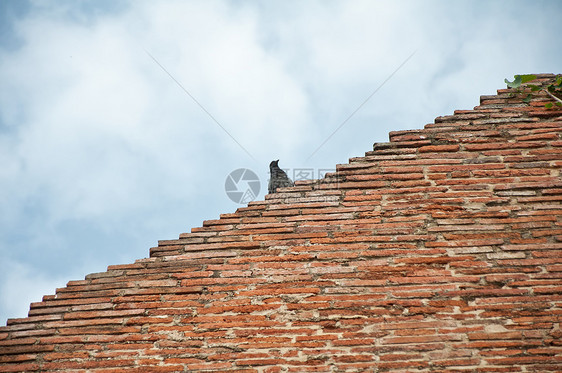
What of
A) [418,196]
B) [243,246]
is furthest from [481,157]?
[243,246]

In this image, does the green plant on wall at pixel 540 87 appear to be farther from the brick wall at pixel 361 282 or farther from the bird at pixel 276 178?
the bird at pixel 276 178

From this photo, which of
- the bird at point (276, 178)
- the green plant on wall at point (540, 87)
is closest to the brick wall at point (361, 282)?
the green plant on wall at point (540, 87)

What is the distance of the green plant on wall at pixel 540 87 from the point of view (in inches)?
176

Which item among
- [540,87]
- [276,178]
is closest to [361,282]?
[540,87]

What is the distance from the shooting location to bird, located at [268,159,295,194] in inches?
256

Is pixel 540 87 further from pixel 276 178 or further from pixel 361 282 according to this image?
pixel 276 178

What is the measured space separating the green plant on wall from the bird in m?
2.93

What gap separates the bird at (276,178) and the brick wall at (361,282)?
2271mm

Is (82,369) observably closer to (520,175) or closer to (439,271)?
(439,271)

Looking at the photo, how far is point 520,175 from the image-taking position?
3.98m

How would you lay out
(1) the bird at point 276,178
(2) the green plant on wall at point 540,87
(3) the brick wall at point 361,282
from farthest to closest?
1. (1) the bird at point 276,178
2. (2) the green plant on wall at point 540,87
3. (3) the brick wall at point 361,282

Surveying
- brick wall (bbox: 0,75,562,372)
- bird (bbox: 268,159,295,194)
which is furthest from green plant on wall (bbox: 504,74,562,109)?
bird (bbox: 268,159,295,194)

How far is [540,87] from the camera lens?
4.61 m

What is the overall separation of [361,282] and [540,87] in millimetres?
2647
